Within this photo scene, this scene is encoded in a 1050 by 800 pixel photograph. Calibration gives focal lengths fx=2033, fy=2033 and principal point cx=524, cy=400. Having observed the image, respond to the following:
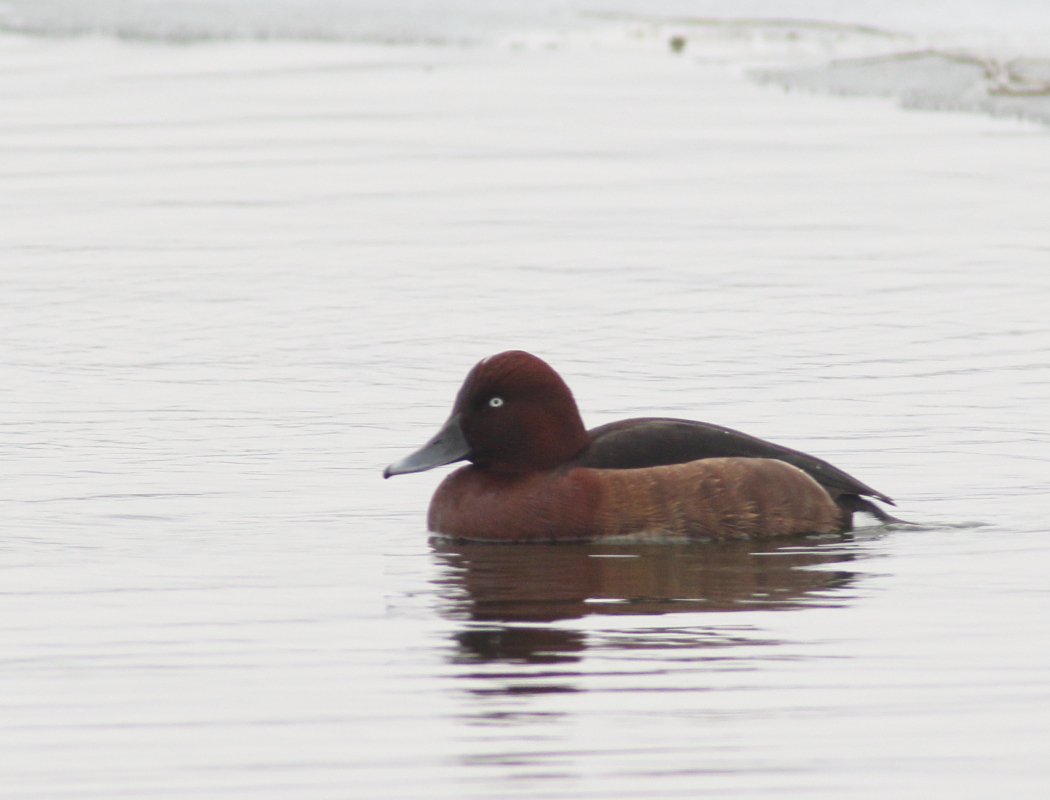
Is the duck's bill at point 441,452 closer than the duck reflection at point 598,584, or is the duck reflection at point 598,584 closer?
the duck reflection at point 598,584

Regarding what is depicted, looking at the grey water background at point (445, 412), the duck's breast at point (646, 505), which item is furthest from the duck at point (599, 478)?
the grey water background at point (445, 412)

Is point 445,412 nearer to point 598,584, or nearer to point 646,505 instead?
point 646,505

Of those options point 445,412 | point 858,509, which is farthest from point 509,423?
point 445,412

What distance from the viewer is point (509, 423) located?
7.41 meters

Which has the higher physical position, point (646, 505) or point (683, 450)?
point (683, 450)

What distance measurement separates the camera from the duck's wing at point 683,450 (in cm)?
732

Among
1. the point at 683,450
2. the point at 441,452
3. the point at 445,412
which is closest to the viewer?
the point at 683,450

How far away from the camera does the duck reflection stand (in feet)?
18.7

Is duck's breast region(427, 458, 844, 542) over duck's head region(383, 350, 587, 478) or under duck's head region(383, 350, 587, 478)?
under

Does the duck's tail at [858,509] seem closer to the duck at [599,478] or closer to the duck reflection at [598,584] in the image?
the duck at [599,478]

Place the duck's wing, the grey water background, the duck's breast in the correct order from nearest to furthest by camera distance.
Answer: the grey water background, the duck's breast, the duck's wing

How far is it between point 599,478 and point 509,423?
1.32ft

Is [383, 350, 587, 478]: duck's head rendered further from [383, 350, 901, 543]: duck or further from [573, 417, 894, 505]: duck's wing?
[573, 417, 894, 505]: duck's wing

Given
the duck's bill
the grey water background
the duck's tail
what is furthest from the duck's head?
the duck's tail
